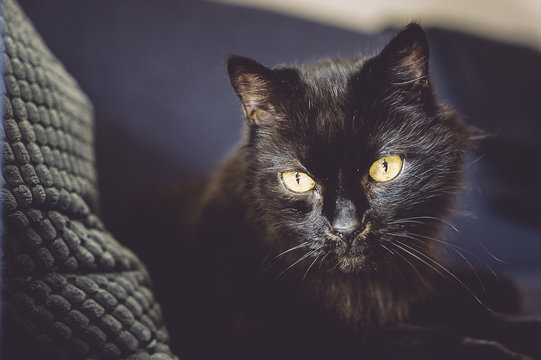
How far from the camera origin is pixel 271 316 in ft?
2.76

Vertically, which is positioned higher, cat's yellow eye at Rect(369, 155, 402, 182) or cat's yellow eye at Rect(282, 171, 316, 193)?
cat's yellow eye at Rect(369, 155, 402, 182)

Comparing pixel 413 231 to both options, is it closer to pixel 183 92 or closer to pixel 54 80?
pixel 54 80

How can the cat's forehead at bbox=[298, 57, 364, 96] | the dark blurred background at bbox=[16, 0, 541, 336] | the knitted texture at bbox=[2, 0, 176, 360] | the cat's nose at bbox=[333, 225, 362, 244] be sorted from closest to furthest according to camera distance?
the knitted texture at bbox=[2, 0, 176, 360]
the cat's nose at bbox=[333, 225, 362, 244]
the cat's forehead at bbox=[298, 57, 364, 96]
the dark blurred background at bbox=[16, 0, 541, 336]

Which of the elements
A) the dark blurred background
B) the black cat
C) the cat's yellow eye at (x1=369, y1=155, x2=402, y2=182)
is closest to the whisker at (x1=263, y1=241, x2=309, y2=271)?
the black cat

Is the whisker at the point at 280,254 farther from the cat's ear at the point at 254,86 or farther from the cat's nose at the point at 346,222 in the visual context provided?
the cat's ear at the point at 254,86

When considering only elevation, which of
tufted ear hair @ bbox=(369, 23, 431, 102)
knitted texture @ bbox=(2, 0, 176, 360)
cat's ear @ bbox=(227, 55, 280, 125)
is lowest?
knitted texture @ bbox=(2, 0, 176, 360)

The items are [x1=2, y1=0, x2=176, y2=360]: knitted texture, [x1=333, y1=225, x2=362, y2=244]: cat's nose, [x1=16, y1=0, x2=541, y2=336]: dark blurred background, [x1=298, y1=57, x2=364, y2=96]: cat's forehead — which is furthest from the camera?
[x1=16, y1=0, x2=541, y2=336]: dark blurred background

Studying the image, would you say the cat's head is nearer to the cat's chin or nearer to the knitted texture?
the cat's chin

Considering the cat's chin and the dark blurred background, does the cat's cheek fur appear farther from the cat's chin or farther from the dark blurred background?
the dark blurred background

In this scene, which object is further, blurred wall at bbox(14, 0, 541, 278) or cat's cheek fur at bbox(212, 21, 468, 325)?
blurred wall at bbox(14, 0, 541, 278)

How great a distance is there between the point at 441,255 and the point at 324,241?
312mm

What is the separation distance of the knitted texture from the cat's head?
0.99 feet

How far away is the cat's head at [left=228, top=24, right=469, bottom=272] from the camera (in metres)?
0.77

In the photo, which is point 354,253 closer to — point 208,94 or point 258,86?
point 258,86
